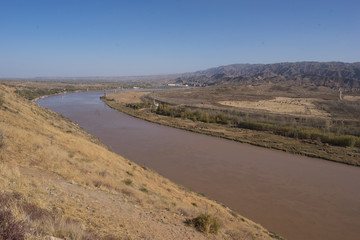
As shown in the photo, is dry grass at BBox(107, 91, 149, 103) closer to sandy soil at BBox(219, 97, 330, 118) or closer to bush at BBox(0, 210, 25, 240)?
sandy soil at BBox(219, 97, 330, 118)

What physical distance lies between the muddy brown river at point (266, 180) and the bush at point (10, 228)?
10.7 meters

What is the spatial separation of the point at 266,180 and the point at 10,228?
16037mm

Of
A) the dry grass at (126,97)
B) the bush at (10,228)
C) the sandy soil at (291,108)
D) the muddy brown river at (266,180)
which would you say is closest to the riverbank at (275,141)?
the muddy brown river at (266,180)

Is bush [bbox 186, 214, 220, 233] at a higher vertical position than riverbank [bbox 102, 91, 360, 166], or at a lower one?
higher

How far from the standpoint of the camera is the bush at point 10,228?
2957 millimetres

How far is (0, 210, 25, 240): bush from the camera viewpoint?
296 cm

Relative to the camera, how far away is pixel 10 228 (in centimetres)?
304

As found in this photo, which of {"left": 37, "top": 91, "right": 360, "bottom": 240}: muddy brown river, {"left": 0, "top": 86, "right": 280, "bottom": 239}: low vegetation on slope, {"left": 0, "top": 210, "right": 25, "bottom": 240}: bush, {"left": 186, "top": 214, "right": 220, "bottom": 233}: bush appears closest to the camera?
{"left": 0, "top": 210, "right": 25, "bottom": 240}: bush

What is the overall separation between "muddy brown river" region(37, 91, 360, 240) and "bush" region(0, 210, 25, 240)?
10.7 meters

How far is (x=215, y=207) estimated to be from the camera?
34.2 ft

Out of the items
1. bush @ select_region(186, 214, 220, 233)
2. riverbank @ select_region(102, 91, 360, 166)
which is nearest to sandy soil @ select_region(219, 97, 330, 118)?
riverbank @ select_region(102, 91, 360, 166)

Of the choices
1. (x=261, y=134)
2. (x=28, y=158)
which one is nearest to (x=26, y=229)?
(x=28, y=158)

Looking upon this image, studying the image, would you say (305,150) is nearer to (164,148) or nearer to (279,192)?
(279,192)

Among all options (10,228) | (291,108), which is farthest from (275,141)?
(10,228)
